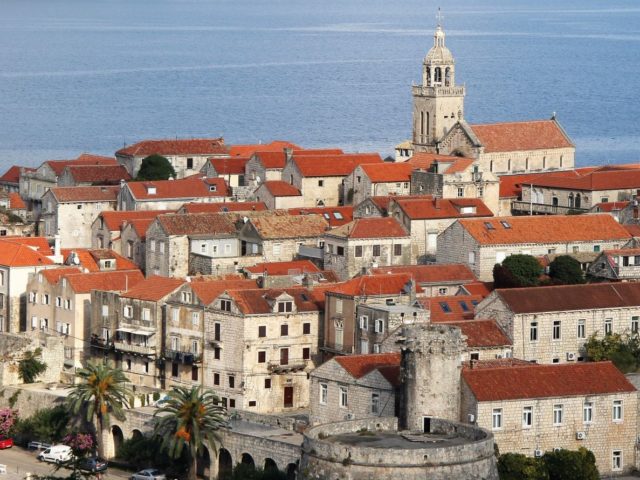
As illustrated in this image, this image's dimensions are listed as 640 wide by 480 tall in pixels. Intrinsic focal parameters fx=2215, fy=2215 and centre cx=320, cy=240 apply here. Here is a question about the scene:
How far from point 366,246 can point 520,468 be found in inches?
996

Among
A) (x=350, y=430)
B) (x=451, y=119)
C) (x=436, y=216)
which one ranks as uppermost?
(x=451, y=119)

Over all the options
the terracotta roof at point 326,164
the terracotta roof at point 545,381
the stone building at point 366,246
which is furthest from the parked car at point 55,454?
the terracotta roof at point 326,164

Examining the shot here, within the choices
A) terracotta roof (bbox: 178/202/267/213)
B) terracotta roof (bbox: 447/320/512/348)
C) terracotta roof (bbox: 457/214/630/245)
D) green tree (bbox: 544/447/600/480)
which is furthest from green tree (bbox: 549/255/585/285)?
green tree (bbox: 544/447/600/480)

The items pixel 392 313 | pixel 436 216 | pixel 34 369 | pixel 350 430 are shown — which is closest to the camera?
pixel 350 430

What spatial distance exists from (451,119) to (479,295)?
130ft

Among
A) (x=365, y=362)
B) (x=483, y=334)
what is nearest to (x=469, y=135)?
(x=483, y=334)

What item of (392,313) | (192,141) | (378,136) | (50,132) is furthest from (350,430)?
(50,132)

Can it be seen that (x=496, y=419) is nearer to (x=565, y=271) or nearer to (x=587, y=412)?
(x=587, y=412)

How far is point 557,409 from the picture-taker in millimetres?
64250

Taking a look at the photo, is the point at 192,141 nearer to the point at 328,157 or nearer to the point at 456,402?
the point at 328,157

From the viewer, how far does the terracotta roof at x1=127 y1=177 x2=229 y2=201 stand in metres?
102

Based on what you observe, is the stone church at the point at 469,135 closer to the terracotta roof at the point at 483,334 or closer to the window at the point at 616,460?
the terracotta roof at the point at 483,334

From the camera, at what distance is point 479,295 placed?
259 ft

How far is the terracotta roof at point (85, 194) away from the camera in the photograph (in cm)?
10181
